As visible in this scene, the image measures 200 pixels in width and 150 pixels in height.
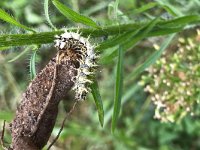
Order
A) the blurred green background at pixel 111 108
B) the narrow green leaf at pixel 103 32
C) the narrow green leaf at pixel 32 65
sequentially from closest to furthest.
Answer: the narrow green leaf at pixel 103 32, the narrow green leaf at pixel 32 65, the blurred green background at pixel 111 108

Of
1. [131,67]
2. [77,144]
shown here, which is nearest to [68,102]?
[77,144]

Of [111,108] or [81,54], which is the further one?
[111,108]

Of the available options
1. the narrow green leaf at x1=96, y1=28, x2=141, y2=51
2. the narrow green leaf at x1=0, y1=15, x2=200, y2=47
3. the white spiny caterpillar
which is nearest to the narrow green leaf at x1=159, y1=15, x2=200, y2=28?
the narrow green leaf at x1=0, y1=15, x2=200, y2=47

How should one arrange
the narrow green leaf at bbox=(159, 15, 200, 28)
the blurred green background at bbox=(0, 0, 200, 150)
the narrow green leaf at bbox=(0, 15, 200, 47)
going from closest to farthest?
the narrow green leaf at bbox=(0, 15, 200, 47)
the narrow green leaf at bbox=(159, 15, 200, 28)
the blurred green background at bbox=(0, 0, 200, 150)

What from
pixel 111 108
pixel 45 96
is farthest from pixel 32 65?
pixel 111 108

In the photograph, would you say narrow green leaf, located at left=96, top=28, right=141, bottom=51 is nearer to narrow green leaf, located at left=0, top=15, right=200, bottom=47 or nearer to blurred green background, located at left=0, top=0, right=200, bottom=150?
narrow green leaf, located at left=0, top=15, right=200, bottom=47

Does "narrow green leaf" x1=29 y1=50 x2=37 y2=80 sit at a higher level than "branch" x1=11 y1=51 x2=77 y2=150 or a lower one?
higher

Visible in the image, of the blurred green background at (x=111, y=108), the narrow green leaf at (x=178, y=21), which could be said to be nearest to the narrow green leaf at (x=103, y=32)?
the narrow green leaf at (x=178, y=21)

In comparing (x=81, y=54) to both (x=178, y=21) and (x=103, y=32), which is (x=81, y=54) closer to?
(x=103, y=32)

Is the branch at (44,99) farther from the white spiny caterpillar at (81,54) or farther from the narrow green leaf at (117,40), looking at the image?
the narrow green leaf at (117,40)
